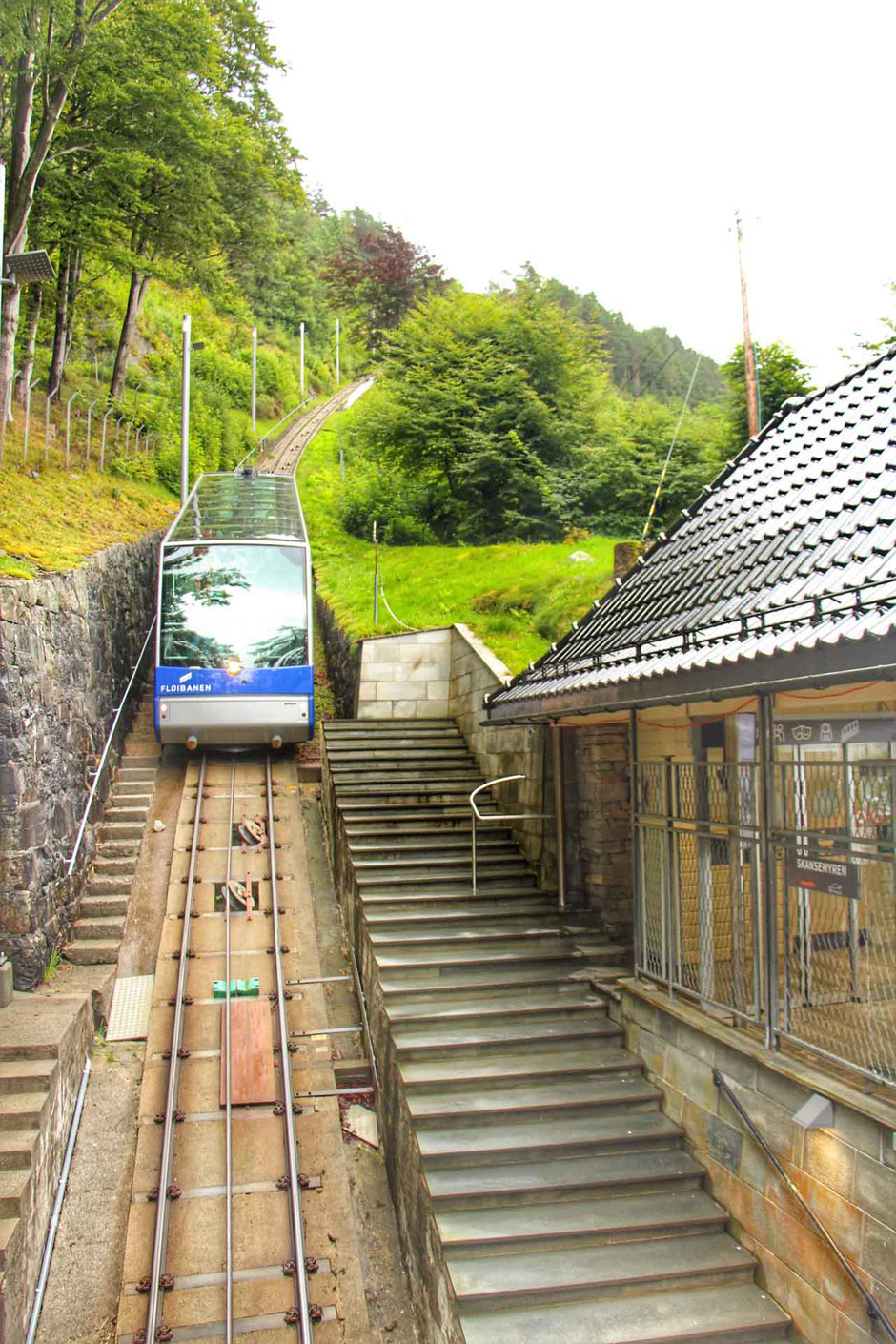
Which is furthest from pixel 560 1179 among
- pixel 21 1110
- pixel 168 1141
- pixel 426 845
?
pixel 426 845

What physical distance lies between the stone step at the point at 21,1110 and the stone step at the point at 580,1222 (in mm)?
2936

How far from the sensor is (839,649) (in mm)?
4383

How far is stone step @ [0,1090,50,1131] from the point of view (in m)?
6.89

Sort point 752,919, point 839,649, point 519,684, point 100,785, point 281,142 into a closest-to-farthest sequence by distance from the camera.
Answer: point 839,649 < point 752,919 < point 519,684 < point 100,785 < point 281,142

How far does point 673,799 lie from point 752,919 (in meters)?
1.18

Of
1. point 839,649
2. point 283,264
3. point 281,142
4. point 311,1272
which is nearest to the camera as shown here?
point 839,649

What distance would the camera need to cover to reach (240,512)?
17000 millimetres

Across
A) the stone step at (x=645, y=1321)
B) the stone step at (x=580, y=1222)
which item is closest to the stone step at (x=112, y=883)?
the stone step at (x=580, y=1222)

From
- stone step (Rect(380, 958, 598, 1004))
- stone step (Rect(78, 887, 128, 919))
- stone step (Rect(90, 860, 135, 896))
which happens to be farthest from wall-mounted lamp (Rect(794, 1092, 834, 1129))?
stone step (Rect(90, 860, 135, 896))

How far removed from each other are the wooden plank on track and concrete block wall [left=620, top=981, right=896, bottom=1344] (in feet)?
11.1

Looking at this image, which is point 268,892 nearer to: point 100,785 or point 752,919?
point 100,785

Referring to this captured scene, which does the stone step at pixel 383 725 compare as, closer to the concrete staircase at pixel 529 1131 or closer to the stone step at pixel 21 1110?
the concrete staircase at pixel 529 1131

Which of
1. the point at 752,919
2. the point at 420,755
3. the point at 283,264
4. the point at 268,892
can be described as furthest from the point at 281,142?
the point at 283,264

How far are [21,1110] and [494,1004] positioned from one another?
3614 millimetres
